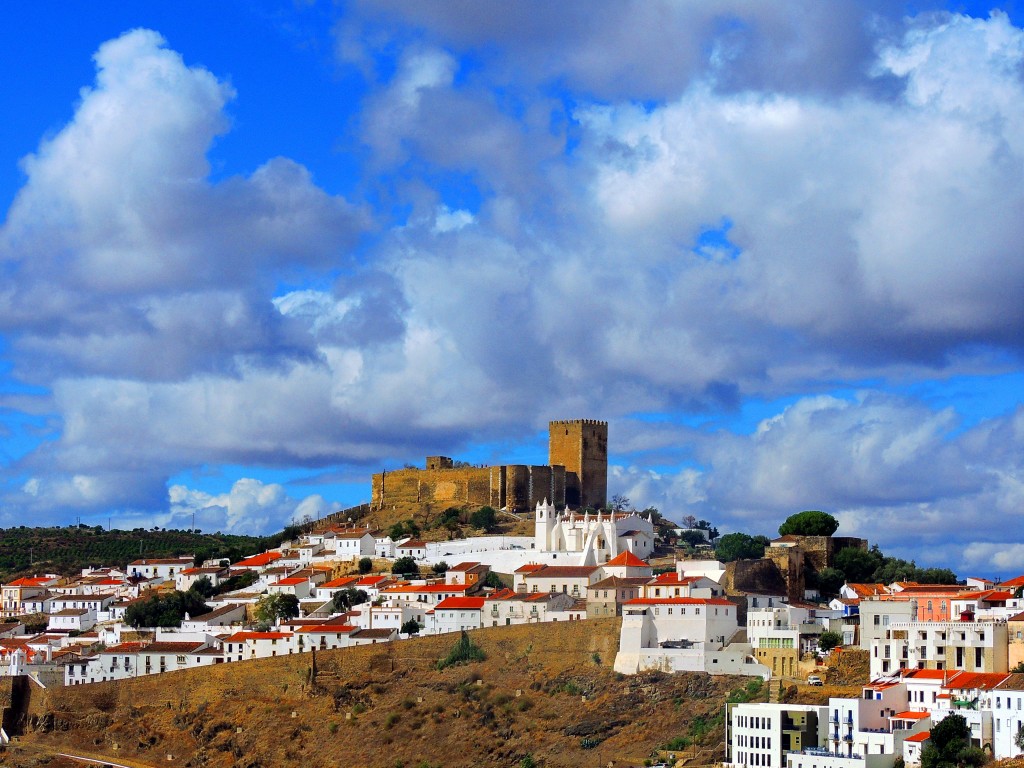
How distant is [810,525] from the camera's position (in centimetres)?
8044

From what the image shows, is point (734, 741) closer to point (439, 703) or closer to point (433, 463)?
point (439, 703)

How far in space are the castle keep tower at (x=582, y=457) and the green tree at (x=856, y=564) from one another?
23208mm

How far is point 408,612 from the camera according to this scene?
2844 inches

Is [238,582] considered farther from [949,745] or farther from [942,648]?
[949,745]

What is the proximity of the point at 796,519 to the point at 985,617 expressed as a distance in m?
26.2

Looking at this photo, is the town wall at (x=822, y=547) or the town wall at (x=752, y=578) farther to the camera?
the town wall at (x=822, y=547)

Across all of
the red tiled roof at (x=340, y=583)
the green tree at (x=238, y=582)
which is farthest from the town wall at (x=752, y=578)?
the green tree at (x=238, y=582)

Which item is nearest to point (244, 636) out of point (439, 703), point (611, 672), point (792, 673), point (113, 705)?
point (113, 705)

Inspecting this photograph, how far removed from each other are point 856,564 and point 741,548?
8.68 m

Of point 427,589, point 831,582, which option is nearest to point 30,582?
point 427,589

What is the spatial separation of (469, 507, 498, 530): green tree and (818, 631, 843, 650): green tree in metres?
32.8

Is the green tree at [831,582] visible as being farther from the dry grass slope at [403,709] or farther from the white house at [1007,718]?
the white house at [1007,718]

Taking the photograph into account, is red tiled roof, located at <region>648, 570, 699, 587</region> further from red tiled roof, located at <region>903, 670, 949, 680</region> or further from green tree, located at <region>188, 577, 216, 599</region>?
green tree, located at <region>188, 577, 216, 599</region>

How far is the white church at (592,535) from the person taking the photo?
253 ft
